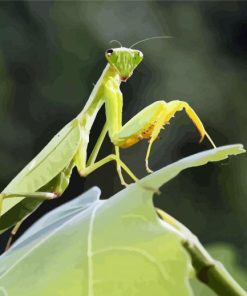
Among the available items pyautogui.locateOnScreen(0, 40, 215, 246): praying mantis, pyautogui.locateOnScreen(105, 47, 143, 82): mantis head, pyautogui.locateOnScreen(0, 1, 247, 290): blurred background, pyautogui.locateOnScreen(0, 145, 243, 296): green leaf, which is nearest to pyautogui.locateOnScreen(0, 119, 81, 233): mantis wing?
pyautogui.locateOnScreen(0, 40, 215, 246): praying mantis

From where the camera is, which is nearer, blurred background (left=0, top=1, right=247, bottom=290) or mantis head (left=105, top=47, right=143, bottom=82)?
mantis head (left=105, top=47, right=143, bottom=82)

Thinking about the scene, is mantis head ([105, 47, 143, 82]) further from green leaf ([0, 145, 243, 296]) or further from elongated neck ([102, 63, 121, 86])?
green leaf ([0, 145, 243, 296])

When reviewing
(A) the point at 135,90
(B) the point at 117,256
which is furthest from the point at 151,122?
(A) the point at 135,90

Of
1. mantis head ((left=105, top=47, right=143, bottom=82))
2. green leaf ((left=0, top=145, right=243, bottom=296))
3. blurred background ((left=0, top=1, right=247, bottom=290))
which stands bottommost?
blurred background ((left=0, top=1, right=247, bottom=290))

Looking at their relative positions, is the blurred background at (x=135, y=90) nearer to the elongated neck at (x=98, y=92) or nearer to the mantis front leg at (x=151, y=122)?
the elongated neck at (x=98, y=92)

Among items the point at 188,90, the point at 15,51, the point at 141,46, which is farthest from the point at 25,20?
the point at 188,90

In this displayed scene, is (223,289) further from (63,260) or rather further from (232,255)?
(232,255)

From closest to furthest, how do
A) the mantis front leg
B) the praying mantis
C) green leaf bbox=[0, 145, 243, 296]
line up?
green leaf bbox=[0, 145, 243, 296] < the mantis front leg < the praying mantis
